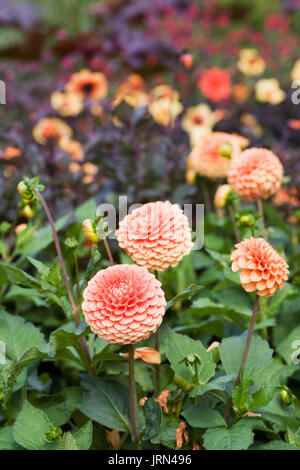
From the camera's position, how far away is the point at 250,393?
0.89 m

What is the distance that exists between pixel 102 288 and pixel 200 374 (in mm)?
224

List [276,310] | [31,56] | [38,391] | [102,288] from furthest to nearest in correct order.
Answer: [31,56] → [276,310] → [38,391] → [102,288]

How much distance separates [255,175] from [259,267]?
0.39 metres

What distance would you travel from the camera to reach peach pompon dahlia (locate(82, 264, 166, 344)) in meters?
0.74

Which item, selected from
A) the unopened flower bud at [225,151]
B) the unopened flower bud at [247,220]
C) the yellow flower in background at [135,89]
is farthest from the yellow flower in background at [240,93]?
the unopened flower bud at [247,220]

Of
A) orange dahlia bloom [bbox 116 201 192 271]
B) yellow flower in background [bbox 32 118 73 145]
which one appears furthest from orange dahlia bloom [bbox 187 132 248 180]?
yellow flower in background [bbox 32 118 73 145]

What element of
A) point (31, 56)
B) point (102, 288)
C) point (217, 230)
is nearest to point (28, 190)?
point (102, 288)

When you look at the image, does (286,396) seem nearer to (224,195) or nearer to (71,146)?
(224,195)

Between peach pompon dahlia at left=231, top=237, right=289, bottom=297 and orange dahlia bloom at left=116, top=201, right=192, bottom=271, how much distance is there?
0.11m

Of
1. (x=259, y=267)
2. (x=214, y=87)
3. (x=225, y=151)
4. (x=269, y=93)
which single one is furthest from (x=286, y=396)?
(x=214, y=87)

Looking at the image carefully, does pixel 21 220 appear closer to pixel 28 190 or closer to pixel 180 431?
pixel 28 190

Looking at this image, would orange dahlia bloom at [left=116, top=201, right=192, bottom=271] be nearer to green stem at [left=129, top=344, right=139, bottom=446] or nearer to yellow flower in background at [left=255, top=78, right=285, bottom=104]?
green stem at [left=129, top=344, right=139, bottom=446]

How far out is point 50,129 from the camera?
2.14 metres

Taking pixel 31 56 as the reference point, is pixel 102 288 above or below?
below
